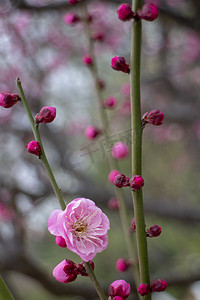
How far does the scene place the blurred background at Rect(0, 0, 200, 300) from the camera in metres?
1.66

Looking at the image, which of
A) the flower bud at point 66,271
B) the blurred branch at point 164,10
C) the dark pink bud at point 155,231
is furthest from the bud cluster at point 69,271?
the blurred branch at point 164,10

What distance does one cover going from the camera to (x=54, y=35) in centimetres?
288

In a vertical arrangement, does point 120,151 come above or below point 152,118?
below

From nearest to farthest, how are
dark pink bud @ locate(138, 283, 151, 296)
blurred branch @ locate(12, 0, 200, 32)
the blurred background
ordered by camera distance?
dark pink bud @ locate(138, 283, 151, 296), blurred branch @ locate(12, 0, 200, 32), the blurred background

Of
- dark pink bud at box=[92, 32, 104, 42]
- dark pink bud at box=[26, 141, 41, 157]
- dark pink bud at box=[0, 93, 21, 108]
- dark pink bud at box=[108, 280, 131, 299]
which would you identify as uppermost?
dark pink bud at box=[0, 93, 21, 108]

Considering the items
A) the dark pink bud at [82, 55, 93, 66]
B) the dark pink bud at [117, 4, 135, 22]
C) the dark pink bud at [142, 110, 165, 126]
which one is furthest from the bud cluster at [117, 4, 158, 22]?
the dark pink bud at [82, 55, 93, 66]

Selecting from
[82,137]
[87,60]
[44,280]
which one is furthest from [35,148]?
[82,137]

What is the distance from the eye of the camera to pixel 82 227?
0.55m

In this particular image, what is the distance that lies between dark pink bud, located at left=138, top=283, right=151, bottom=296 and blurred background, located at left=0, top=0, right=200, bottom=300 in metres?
0.37

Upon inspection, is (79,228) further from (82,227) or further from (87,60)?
(87,60)

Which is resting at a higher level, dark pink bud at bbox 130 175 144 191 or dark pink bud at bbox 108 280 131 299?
dark pink bud at bbox 130 175 144 191

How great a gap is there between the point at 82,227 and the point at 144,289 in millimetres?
132

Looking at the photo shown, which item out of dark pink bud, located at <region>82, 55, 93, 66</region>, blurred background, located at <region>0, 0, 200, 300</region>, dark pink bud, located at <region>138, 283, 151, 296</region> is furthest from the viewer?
blurred background, located at <region>0, 0, 200, 300</region>

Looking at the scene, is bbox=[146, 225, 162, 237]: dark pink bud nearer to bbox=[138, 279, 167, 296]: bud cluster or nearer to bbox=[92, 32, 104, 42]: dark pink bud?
bbox=[138, 279, 167, 296]: bud cluster
